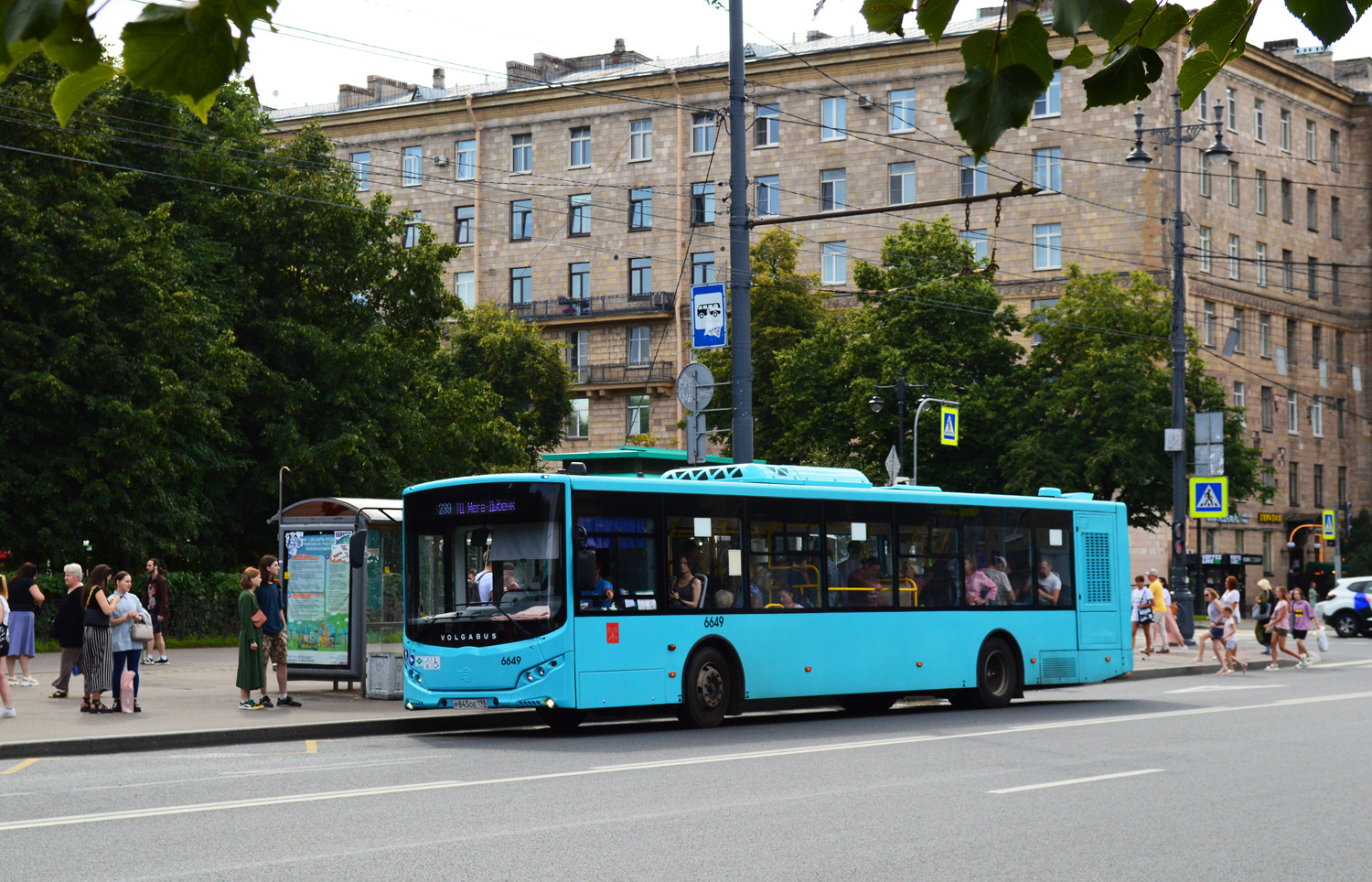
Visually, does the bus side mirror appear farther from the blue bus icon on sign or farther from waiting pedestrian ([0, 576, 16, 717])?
the blue bus icon on sign

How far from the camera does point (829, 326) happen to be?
5903cm

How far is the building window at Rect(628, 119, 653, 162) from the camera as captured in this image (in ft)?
236

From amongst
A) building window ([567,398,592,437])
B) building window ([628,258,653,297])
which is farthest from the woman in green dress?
building window ([567,398,592,437])

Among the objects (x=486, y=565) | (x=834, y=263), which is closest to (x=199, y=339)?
(x=486, y=565)

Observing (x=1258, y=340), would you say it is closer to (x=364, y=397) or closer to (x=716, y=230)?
(x=716, y=230)

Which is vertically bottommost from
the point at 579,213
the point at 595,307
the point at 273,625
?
the point at 273,625

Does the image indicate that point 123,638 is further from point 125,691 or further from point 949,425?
point 949,425

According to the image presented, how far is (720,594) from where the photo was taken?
1827cm

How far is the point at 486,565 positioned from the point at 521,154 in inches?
2333

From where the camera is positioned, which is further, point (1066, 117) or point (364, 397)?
point (1066, 117)

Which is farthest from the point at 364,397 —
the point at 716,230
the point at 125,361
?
the point at 716,230

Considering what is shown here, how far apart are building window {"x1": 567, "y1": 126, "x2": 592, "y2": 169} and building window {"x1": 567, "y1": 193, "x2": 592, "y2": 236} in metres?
1.45

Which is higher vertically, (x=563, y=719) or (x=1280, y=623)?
(x=1280, y=623)

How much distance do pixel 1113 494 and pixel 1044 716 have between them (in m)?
35.2
